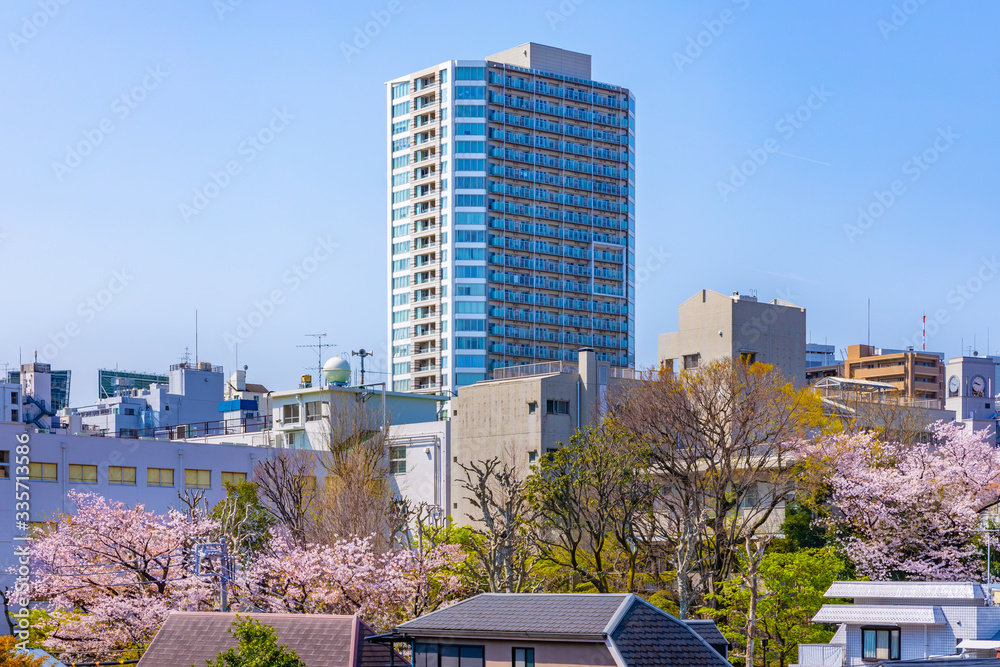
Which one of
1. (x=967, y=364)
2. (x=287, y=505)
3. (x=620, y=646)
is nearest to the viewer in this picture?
(x=620, y=646)

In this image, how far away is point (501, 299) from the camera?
138 metres

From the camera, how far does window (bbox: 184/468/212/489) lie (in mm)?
75688

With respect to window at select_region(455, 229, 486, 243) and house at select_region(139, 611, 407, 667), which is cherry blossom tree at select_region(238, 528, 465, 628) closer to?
house at select_region(139, 611, 407, 667)

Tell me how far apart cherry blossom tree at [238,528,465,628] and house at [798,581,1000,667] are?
15534mm

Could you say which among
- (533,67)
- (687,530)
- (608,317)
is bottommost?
(687,530)

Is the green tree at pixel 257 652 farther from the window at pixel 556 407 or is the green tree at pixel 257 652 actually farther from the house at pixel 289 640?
the window at pixel 556 407

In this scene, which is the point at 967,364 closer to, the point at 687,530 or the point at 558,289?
the point at 558,289

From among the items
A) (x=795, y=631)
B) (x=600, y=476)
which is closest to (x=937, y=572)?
(x=795, y=631)

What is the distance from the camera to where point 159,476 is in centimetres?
7406

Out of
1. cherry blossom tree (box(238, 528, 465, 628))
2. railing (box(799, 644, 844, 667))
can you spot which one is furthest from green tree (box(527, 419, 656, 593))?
railing (box(799, 644, 844, 667))

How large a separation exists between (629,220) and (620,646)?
11817cm

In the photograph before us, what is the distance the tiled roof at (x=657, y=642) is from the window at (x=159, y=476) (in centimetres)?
4653

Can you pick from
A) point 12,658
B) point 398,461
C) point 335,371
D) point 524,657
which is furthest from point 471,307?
point 524,657

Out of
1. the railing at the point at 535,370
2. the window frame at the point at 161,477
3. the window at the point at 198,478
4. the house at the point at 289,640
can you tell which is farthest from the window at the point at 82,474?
the house at the point at 289,640
